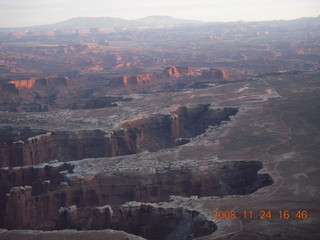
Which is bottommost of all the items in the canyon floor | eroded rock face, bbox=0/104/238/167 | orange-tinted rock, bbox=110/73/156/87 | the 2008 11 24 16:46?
orange-tinted rock, bbox=110/73/156/87

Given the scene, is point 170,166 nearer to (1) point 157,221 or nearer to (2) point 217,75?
(1) point 157,221

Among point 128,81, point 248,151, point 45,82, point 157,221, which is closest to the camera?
point 157,221

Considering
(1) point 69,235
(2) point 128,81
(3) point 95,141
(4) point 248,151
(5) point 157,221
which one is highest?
(1) point 69,235

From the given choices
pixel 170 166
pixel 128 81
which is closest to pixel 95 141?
pixel 170 166

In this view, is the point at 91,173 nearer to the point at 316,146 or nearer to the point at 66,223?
the point at 66,223

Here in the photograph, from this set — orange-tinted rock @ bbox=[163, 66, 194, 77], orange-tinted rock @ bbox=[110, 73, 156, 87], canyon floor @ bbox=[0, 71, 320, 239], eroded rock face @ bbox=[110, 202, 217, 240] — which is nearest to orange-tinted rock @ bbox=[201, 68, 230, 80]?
orange-tinted rock @ bbox=[163, 66, 194, 77]

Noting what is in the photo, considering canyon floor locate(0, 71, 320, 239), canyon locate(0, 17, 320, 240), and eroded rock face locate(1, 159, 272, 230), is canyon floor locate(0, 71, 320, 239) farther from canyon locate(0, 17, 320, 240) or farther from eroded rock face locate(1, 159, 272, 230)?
eroded rock face locate(1, 159, 272, 230)

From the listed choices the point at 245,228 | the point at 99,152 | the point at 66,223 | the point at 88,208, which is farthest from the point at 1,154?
the point at 245,228

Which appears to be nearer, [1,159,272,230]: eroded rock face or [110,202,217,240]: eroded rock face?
[110,202,217,240]: eroded rock face

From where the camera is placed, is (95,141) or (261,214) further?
(95,141)
